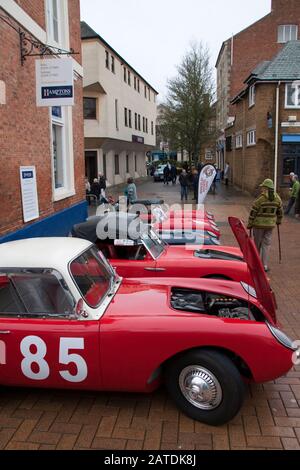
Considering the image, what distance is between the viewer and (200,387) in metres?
3.58

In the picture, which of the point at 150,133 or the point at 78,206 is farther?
the point at 150,133

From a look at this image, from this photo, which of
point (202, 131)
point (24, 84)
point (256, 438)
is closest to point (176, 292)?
point (256, 438)

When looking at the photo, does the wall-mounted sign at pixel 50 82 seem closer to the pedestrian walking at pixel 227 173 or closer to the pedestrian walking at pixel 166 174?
the pedestrian walking at pixel 227 173

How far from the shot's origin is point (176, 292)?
4527 mm

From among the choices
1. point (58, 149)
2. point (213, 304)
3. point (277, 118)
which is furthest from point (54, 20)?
point (277, 118)

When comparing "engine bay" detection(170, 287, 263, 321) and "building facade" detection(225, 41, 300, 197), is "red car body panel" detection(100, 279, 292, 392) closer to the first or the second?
"engine bay" detection(170, 287, 263, 321)

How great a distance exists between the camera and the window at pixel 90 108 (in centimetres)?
2703

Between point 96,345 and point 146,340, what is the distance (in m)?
0.41

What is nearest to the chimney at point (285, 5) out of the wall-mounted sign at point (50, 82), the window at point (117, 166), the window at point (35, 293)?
the window at point (117, 166)

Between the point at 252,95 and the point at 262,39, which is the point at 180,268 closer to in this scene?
the point at 252,95

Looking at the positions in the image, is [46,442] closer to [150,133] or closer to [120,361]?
[120,361]

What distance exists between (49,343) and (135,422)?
96cm

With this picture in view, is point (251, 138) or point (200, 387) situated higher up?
point (251, 138)

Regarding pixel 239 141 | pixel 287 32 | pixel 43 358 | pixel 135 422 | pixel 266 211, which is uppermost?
pixel 287 32
